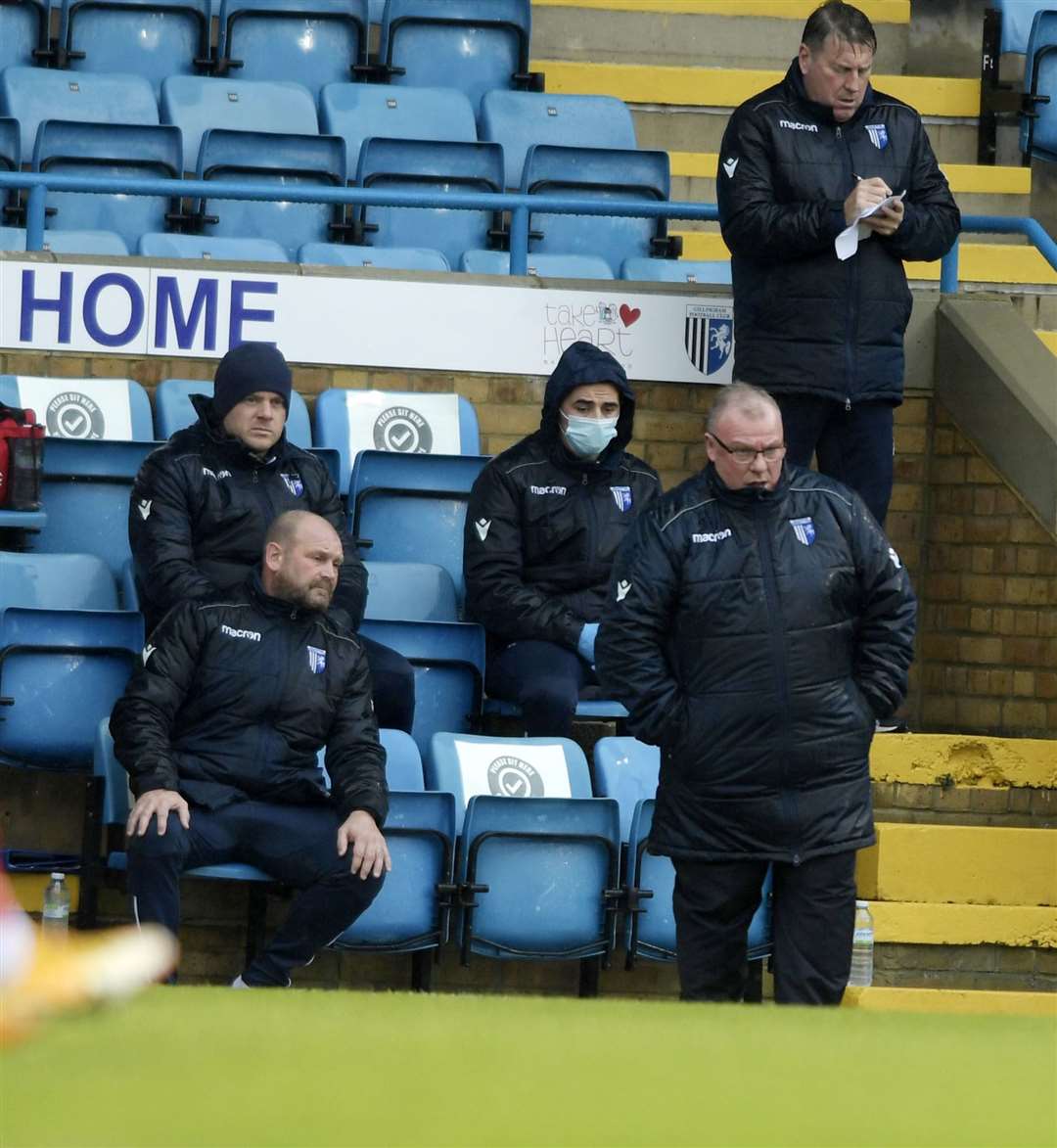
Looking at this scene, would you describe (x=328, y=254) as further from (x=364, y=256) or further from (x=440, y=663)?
(x=440, y=663)

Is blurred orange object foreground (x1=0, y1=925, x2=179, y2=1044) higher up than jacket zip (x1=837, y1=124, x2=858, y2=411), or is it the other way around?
jacket zip (x1=837, y1=124, x2=858, y2=411)

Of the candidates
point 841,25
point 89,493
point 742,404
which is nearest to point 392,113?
point 89,493

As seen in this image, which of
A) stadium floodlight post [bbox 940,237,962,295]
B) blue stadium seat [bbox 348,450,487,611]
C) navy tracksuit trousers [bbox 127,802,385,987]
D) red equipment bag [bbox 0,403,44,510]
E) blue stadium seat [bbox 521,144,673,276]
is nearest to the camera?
navy tracksuit trousers [bbox 127,802,385,987]

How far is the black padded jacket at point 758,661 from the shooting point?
5.24 metres

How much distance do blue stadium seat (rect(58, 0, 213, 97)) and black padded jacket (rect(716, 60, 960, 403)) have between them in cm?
426

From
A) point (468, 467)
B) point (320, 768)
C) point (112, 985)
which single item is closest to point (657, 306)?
point (468, 467)

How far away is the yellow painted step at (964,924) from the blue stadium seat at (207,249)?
11.4 feet

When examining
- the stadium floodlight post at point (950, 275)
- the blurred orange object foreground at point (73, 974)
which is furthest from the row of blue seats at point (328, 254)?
the blurred orange object foreground at point (73, 974)

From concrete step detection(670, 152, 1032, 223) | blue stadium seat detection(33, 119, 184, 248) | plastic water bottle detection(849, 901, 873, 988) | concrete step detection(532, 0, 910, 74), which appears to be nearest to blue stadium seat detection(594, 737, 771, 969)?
plastic water bottle detection(849, 901, 873, 988)

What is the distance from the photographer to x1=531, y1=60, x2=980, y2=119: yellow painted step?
36.6 ft

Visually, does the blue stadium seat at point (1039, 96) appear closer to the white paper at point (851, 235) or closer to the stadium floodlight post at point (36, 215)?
the white paper at point (851, 235)

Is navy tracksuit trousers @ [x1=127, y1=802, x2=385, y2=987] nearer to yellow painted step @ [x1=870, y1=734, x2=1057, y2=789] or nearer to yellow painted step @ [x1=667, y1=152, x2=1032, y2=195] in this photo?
yellow painted step @ [x1=870, y1=734, x2=1057, y2=789]

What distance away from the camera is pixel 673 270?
9.26 m

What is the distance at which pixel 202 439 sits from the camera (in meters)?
7.21
